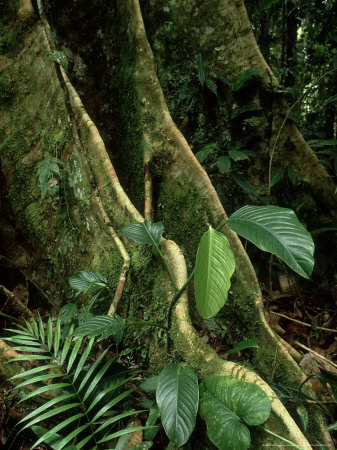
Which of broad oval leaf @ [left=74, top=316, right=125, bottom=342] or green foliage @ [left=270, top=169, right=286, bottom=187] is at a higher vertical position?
green foliage @ [left=270, top=169, right=286, bottom=187]

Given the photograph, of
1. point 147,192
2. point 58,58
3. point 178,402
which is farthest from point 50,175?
point 178,402

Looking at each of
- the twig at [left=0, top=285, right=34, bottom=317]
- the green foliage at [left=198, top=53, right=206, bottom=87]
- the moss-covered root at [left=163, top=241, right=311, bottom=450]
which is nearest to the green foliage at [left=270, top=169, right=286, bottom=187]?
the green foliage at [left=198, top=53, right=206, bottom=87]

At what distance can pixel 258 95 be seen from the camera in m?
2.77

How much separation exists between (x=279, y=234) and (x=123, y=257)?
0.97m

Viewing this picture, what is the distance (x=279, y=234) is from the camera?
1070mm

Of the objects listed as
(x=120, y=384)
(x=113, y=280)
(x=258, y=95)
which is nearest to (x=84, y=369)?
(x=120, y=384)

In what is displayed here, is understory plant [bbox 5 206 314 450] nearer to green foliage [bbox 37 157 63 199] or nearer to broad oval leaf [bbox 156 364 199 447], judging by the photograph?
broad oval leaf [bbox 156 364 199 447]

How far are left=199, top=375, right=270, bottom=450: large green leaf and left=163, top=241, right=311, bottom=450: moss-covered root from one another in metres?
0.14

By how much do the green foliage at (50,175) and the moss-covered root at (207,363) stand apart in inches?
35.4

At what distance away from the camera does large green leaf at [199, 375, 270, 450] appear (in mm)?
1088

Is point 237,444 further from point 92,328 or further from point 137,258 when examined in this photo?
point 137,258

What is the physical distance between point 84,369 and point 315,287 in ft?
6.37

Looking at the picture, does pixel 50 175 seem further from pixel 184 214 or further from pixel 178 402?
pixel 178 402

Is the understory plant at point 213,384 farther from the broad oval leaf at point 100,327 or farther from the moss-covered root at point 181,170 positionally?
the moss-covered root at point 181,170
